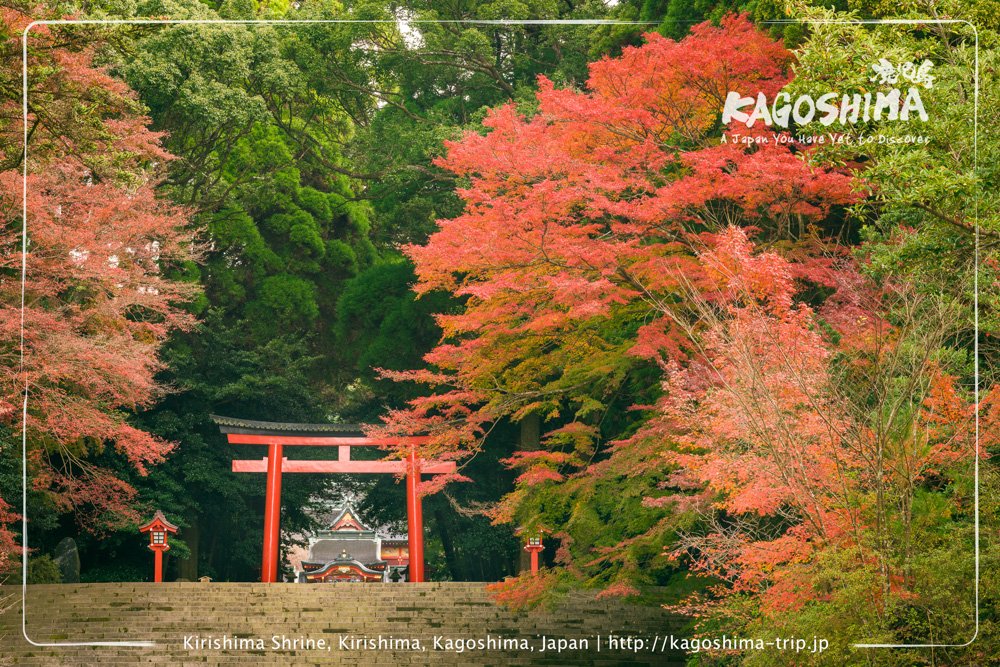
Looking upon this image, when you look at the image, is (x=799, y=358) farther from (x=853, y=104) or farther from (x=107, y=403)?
(x=107, y=403)

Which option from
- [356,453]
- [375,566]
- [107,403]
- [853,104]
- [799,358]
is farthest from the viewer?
[375,566]

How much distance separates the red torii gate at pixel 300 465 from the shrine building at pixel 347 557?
2.29 m

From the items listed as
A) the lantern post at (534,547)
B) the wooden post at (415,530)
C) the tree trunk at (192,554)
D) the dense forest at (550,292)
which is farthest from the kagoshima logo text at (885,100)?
the tree trunk at (192,554)

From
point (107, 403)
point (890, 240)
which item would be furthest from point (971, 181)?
point (107, 403)

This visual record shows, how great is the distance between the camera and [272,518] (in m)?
16.9

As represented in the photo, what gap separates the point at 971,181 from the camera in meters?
6.02

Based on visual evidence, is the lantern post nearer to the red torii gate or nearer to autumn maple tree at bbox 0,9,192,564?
the red torii gate

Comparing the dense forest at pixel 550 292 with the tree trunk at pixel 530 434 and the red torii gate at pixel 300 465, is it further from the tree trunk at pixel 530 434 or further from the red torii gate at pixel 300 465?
the red torii gate at pixel 300 465

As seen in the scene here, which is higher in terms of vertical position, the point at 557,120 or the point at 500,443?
the point at 557,120

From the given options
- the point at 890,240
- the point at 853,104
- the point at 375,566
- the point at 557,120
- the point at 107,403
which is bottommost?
the point at 375,566

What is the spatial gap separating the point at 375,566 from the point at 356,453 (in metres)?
2.81

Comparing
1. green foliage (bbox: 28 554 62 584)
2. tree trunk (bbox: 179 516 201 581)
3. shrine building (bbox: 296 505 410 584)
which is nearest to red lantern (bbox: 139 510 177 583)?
green foliage (bbox: 28 554 62 584)

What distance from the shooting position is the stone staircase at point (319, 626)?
39.5 feet

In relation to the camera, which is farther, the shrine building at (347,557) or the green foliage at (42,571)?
the shrine building at (347,557)
